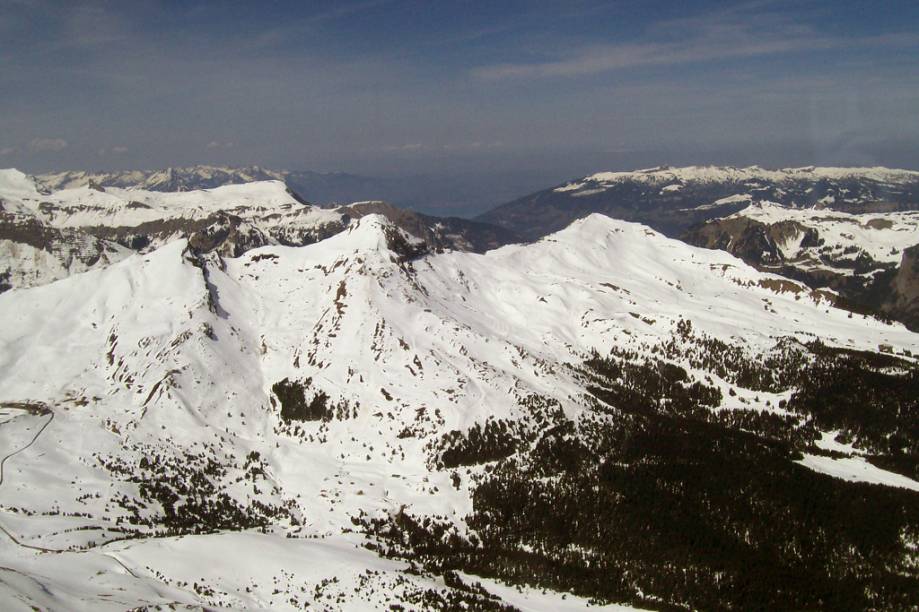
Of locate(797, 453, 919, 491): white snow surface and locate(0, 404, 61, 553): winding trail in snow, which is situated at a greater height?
locate(0, 404, 61, 553): winding trail in snow

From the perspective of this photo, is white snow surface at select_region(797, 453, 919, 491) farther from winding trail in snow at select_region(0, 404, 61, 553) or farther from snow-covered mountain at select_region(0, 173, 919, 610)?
winding trail in snow at select_region(0, 404, 61, 553)

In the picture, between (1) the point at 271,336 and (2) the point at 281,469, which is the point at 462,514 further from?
(1) the point at 271,336

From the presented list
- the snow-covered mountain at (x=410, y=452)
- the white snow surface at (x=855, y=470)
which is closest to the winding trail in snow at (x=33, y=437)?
the snow-covered mountain at (x=410, y=452)

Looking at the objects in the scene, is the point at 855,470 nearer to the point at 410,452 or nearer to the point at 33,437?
the point at 410,452

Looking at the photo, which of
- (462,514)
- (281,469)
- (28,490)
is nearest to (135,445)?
(28,490)

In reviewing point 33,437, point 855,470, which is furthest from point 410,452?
point 855,470

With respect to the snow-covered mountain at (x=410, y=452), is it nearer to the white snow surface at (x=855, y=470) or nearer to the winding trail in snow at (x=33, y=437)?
the winding trail in snow at (x=33, y=437)

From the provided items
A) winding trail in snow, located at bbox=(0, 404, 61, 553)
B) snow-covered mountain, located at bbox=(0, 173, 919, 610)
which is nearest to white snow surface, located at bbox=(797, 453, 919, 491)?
snow-covered mountain, located at bbox=(0, 173, 919, 610)

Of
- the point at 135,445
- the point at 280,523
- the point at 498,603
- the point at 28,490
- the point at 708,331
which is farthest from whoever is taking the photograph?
the point at 708,331
